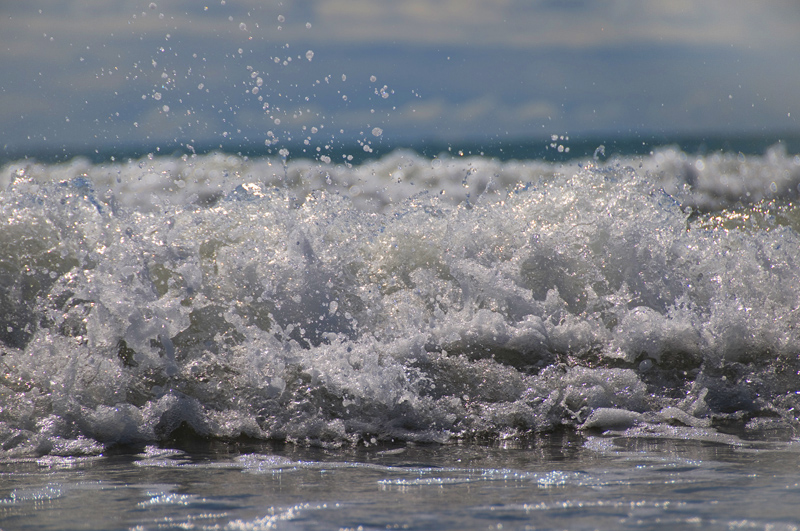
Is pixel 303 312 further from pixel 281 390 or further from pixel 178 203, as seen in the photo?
pixel 178 203

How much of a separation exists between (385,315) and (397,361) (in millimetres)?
352

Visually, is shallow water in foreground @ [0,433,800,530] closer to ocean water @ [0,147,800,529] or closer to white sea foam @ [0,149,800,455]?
ocean water @ [0,147,800,529]

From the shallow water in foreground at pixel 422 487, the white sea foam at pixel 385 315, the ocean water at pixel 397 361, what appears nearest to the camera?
the shallow water in foreground at pixel 422 487

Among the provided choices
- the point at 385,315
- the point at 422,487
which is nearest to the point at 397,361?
the point at 385,315

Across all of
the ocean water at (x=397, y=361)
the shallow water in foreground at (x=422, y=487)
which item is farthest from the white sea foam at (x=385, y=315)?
the shallow water in foreground at (x=422, y=487)

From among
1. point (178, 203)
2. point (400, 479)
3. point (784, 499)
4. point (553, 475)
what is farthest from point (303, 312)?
point (784, 499)

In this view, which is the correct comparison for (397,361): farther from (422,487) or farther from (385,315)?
(422,487)

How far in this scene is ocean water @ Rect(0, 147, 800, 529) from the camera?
2039mm

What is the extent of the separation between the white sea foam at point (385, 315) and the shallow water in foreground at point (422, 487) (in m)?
0.21

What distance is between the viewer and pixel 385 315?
3.38 m

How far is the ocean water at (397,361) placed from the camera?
6.69 ft

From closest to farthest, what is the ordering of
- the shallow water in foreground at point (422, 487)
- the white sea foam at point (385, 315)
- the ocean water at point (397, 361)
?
the shallow water in foreground at point (422, 487)
the ocean water at point (397, 361)
the white sea foam at point (385, 315)

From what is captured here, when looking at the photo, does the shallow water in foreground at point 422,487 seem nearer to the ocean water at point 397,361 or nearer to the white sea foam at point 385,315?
the ocean water at point 397,361

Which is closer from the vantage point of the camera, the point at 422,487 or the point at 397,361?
the point at 422,487
